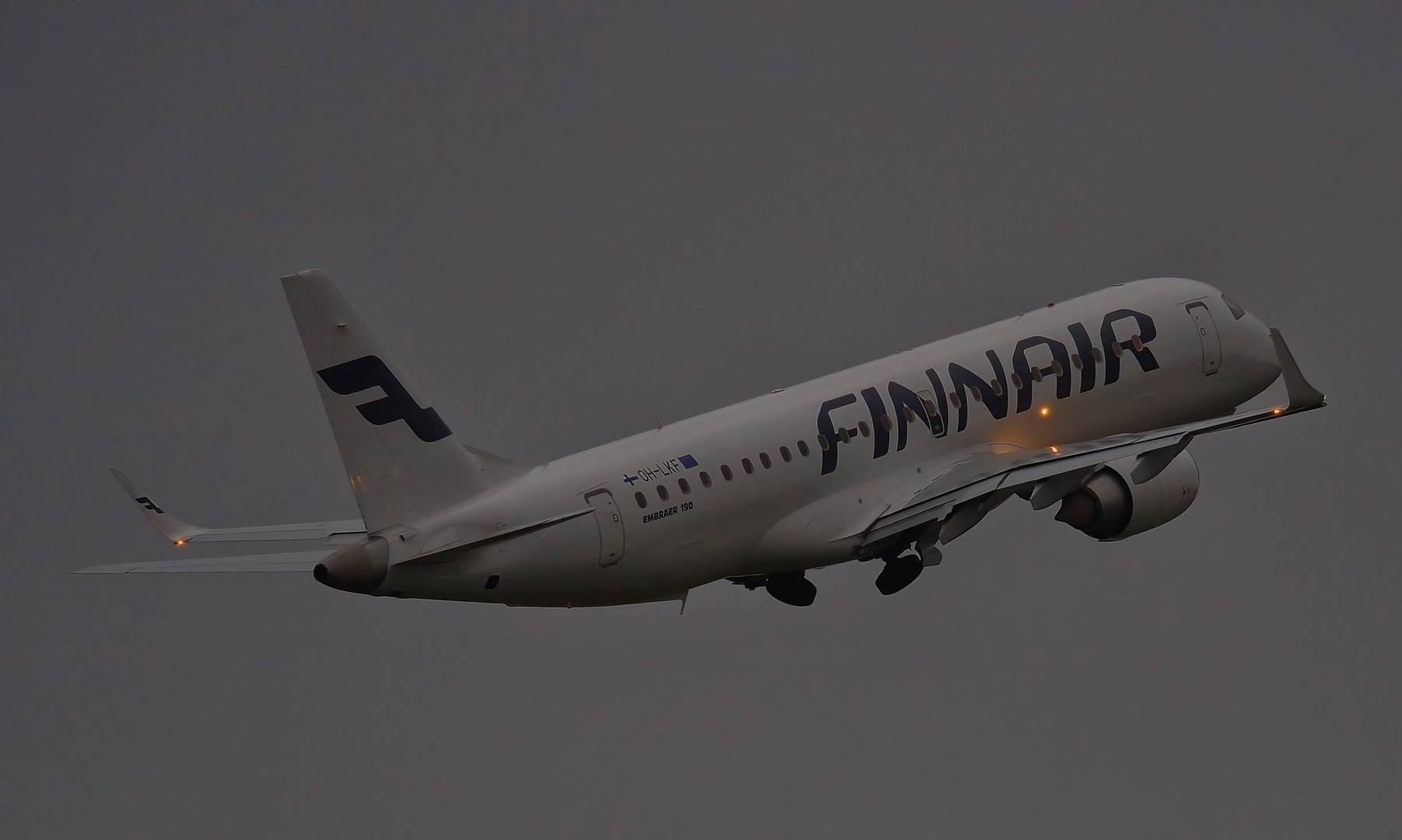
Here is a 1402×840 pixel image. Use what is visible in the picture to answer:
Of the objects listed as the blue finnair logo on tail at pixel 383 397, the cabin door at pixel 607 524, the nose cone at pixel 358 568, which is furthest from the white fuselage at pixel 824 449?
the blue finnair logo on tail at pixel 383 397

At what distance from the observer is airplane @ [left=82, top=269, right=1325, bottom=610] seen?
151 feet

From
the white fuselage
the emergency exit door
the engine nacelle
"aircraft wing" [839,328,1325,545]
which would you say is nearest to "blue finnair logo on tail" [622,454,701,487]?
the white fuselage

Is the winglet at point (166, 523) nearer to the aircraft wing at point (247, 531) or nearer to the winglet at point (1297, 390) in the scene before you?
the aircraft wing at point (247, 531)

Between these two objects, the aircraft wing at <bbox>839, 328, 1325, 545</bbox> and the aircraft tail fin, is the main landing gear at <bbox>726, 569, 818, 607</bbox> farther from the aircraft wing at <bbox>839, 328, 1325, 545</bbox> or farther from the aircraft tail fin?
the aircraft tail fin

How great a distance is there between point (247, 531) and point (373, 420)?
7.94 metres

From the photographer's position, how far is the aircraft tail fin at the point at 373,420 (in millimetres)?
44938

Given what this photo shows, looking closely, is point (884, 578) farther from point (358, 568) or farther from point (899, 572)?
point (358, 568)

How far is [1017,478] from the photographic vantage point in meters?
50.9

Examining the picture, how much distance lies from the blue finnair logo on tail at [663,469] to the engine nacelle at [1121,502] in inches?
406

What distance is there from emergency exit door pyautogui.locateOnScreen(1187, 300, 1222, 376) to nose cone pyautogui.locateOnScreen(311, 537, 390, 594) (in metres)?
23.6

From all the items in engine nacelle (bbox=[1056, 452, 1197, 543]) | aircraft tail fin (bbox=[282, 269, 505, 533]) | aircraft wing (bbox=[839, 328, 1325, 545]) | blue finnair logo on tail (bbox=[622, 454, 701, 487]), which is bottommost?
engine nacelle (bbox=[1056, 452, 1197, 543])

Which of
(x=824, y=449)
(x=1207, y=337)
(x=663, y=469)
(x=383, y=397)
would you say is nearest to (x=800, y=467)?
(x=824, y=449)

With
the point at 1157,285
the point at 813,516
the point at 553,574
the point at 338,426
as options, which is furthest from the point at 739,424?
the point at 1157,285

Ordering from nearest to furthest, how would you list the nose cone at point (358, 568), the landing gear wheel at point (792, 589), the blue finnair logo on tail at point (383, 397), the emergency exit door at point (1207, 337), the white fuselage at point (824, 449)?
the nose cone at point (358, 568), the blue finnair logo on tail at point (383, 397), the white fuselage at point (824, 449), the landing gear wheel at point (792, 589), the emergency exit door at point (1207, 337)
